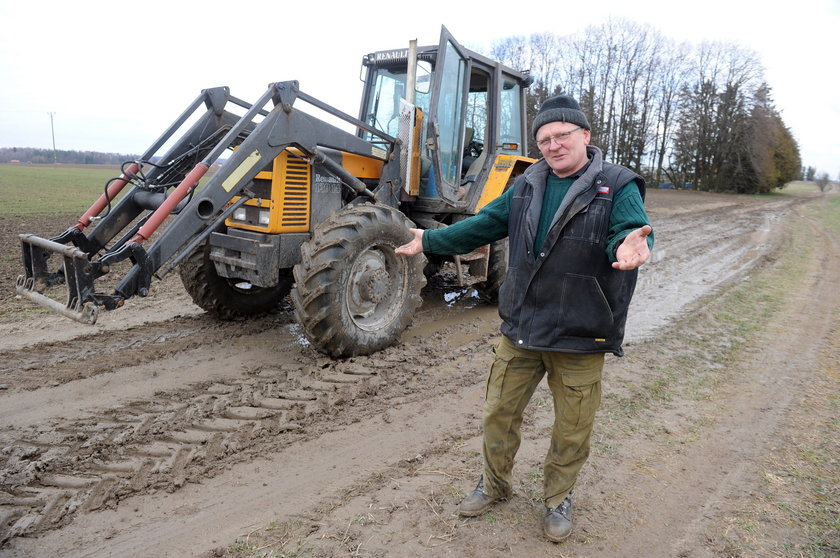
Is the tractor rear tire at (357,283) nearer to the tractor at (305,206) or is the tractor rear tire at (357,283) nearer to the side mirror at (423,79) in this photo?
the tractor at (305,206)

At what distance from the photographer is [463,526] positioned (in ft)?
8.97

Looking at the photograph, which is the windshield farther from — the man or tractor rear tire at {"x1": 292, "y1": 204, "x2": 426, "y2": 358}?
the man

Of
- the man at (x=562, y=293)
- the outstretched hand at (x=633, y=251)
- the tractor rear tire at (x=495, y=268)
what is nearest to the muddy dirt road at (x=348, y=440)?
the man at (x=562, y=293)

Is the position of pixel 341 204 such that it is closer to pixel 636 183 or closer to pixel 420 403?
pixel 420 403

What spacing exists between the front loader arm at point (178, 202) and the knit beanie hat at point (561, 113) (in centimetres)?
256

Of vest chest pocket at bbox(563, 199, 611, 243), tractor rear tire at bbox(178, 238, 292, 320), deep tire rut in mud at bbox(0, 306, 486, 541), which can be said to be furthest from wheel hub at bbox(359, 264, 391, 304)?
vest chest pocket at bbox(563, 199, 611, 243)

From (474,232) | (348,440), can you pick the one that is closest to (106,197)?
(348,440)

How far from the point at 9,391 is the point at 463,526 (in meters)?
3.39

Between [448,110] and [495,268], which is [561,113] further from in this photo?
[495,268]

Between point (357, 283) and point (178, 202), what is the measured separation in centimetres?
152

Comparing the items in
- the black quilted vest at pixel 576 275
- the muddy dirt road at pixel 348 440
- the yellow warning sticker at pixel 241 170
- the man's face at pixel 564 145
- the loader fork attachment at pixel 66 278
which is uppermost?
the man's face at pixel 564 145

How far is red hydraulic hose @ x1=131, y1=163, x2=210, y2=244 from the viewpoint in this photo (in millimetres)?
3852

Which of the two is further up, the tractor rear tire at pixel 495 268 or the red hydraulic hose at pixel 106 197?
the red hydraulic hose at pixel 106 197

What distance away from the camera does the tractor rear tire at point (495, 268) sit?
6570mm
